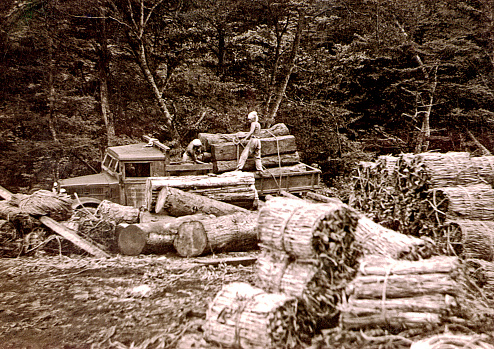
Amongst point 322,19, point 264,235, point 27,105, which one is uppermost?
point 322,19

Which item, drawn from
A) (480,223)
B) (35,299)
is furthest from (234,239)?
(480,223)

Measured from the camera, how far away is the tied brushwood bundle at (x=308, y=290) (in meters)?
4.15

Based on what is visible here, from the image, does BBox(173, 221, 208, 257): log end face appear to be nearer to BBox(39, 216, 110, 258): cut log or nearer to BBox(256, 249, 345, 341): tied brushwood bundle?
BBox(39, 216, 110, 258): cut log

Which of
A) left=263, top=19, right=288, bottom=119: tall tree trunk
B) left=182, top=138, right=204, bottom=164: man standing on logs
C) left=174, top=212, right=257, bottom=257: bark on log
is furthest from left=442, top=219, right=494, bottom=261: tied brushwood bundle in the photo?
left=263, top=19, right=288, bottom=119: tall tree trunk

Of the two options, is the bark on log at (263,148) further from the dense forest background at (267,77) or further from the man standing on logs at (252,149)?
the dense forest background at (267,77)

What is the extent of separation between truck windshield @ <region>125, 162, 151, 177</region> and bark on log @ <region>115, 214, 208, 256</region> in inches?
102

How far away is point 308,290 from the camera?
420 cm

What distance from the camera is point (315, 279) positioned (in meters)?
4.27

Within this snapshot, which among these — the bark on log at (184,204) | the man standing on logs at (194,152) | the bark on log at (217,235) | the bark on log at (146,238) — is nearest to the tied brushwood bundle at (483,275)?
the bark on log at (217,235)

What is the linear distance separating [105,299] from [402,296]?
12.1 ft

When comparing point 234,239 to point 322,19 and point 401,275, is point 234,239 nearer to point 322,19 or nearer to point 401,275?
point 401,275

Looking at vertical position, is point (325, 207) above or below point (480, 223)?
above

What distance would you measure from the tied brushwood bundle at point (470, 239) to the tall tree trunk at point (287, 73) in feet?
28.9

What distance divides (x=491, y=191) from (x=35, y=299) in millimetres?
6743
